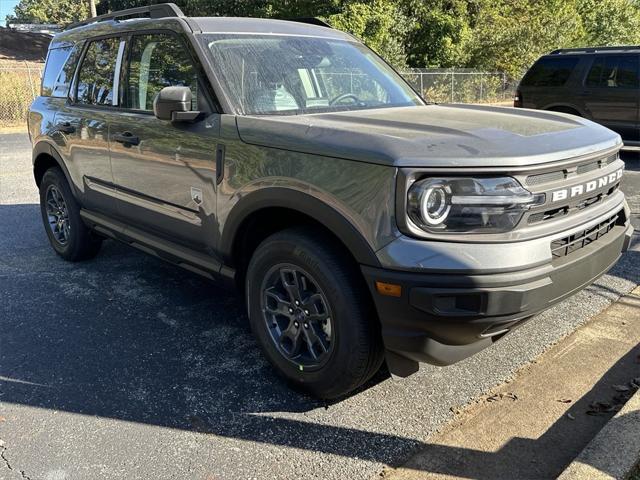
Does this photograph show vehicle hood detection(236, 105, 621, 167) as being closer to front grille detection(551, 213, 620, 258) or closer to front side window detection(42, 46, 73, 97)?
front grille detection(551, 213, 620, 258)

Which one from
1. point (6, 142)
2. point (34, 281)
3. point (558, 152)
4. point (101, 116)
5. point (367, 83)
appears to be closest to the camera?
point (558, 152)

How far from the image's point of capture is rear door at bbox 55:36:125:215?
4.30 metres

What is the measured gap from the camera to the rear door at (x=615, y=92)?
32.7 ft

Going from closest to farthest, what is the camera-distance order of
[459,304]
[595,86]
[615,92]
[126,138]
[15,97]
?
[459,304], [126,138], [615,92], [595,86], [15,97]

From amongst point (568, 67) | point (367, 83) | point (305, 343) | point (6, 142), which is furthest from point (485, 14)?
point (305, 343)

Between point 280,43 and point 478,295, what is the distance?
2.27 metres

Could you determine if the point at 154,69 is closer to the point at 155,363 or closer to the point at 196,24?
the point at 196,24

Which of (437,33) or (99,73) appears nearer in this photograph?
(99,73)

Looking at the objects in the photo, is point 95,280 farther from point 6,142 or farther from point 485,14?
point 485,14

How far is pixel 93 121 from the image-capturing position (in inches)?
173

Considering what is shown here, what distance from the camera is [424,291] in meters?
2.36

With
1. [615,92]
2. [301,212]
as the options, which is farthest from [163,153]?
[615,92]

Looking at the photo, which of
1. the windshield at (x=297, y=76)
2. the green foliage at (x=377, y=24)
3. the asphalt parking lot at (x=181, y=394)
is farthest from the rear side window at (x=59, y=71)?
the green foliage at (x=377, y=24)

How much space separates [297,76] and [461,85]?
895 inches
